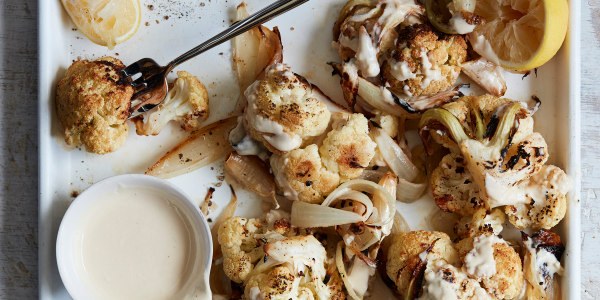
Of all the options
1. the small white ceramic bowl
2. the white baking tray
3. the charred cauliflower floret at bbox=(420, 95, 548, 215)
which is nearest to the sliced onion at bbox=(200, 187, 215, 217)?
the white baking tray

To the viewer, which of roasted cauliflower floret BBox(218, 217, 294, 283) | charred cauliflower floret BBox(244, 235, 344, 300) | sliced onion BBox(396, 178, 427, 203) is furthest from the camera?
sliced onion BBox(396, 178, 427, 203)

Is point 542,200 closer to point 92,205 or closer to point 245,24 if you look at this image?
point 245,24

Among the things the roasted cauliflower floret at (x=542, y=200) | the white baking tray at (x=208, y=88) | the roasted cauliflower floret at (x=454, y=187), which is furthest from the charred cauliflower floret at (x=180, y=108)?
the roasted cauliflower floret at (x=542, y=200)

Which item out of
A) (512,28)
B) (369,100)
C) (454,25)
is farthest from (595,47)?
(369,100)

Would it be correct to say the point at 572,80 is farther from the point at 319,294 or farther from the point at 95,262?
the point at 95,262

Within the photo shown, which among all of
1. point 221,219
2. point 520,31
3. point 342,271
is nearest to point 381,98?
point 520,31

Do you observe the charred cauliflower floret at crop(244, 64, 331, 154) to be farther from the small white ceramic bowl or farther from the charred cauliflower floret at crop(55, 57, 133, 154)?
the charred cauliflower floret at crop(55, 57, 133, 154)

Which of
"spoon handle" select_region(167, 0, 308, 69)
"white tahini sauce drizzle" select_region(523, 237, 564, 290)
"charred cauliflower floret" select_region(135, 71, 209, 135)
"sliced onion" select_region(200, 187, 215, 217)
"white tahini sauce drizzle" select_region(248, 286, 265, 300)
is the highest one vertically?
"spoon handle" select_region(167, 0, 308, 69)
